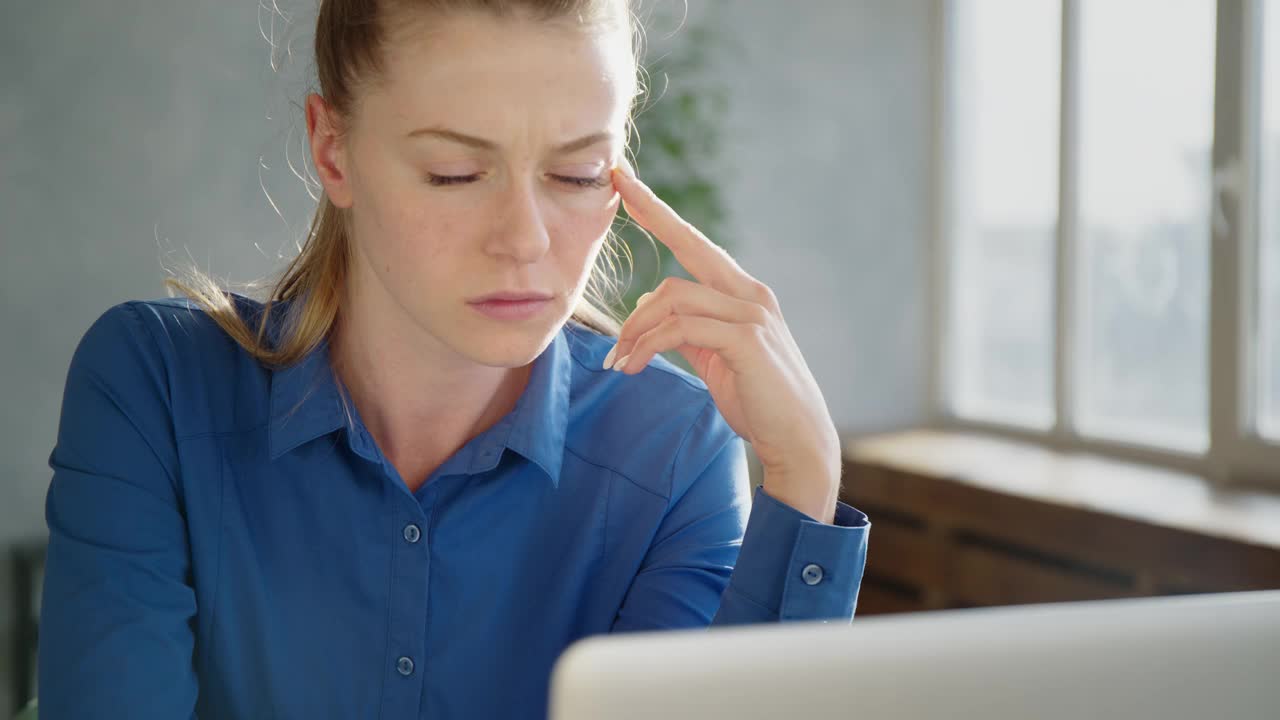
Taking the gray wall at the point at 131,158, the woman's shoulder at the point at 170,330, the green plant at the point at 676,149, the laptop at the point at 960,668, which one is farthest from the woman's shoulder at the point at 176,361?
the green plant at the point at 676,149

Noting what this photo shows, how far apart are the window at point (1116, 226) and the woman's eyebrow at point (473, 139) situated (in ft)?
9.14

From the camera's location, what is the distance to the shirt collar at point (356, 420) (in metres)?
1.21

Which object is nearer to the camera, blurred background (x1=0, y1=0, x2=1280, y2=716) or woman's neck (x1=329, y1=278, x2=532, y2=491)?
woman's neck (x1=329, y1=278, x2=532, y2=491)

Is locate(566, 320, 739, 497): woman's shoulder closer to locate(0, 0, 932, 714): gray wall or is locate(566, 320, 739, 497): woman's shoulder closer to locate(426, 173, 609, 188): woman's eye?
locate(426, 173, 609, 188): woman's eye

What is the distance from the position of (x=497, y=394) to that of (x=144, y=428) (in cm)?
37

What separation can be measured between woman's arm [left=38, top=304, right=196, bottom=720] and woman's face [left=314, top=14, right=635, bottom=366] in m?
0.29

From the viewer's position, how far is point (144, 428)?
117cm

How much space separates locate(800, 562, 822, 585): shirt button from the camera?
41.9 inches

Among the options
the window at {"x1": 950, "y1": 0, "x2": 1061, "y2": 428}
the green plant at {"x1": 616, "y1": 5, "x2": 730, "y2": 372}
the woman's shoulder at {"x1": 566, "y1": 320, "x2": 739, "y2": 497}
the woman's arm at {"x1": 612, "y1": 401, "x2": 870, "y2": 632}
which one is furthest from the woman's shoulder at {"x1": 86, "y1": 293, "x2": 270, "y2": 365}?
the window at {"x1": 950, "y1": 0, "x2": 1061, "y2": 428}

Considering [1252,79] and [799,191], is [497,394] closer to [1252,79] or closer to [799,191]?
[1252,79]

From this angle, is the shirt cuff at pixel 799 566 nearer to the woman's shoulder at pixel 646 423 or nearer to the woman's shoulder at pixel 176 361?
the woman's shoulder at pixel 646 423

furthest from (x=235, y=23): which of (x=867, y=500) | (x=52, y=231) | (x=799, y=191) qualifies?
(x=867, y=500)

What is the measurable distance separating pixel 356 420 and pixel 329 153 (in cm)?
29

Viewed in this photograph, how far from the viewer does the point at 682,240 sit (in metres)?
1.21
